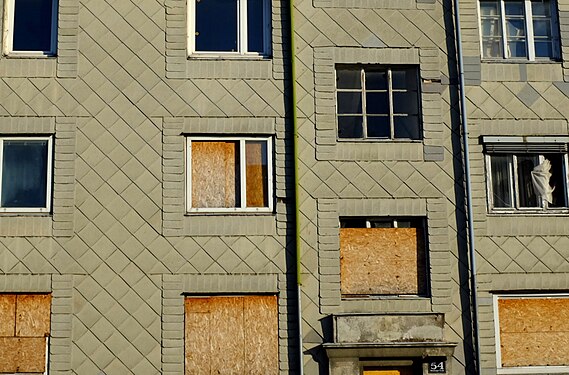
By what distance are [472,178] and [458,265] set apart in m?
1.58

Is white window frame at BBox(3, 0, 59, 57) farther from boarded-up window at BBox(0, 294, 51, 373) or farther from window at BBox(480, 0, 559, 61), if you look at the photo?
window at BBox(480, 0, 559, 61)

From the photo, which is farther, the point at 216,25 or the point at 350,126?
the point at 216,25

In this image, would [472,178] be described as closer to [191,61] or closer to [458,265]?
[458,265]

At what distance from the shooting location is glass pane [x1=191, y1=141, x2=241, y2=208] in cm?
1447

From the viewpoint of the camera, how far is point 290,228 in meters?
14.3

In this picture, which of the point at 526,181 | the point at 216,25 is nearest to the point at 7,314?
the point at 216,25

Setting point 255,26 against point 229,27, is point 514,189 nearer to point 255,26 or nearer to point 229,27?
point 255,26

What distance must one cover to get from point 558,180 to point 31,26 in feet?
32.7

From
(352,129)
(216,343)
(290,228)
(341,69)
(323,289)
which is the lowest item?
(216,343)

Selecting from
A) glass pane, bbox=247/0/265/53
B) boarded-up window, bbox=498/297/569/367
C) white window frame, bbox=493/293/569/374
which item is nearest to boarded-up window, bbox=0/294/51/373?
glass pane, bbox=247/0/265/53

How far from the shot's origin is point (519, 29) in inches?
609

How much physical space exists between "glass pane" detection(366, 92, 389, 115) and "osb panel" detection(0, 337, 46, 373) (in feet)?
22.9

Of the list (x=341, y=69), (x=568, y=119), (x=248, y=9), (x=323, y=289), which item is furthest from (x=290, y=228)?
(x=568, y=119)

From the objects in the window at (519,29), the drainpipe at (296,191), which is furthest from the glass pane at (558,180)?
the drainpipe at (296,191)
